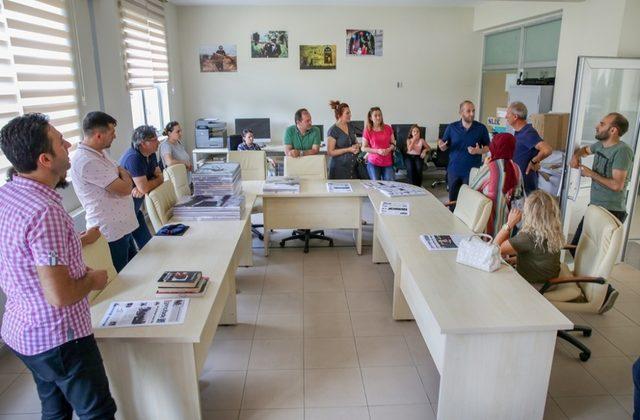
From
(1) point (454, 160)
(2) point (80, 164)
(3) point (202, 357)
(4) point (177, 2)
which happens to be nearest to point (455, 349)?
(3) point (202, 357)

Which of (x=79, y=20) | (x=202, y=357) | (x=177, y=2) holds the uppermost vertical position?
(x=177, y=2)

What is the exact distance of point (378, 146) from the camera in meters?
5.45

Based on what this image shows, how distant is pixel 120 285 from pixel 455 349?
182cm

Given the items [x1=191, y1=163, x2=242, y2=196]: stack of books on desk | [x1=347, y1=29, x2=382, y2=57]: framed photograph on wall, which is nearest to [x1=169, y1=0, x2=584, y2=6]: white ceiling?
[x1=347, y1=29, x2=382, y2=57]: framed photograph on wall

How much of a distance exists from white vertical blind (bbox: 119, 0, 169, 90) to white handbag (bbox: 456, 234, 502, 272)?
4.71 meters

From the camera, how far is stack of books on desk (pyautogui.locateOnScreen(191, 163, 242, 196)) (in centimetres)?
400

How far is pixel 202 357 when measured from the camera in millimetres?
2426

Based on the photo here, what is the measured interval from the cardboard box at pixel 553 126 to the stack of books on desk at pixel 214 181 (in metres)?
3.74

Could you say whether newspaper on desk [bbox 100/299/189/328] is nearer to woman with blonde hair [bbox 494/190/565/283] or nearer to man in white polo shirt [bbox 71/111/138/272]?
man in white polo shirt [bbox 71/111/138/272]

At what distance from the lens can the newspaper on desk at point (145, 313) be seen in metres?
2.17

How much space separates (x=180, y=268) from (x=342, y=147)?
3.16m

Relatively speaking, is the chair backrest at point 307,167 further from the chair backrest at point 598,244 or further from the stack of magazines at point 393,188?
the chair backrest at point 598,244

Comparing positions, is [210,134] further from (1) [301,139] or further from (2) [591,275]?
(2) [591,275]

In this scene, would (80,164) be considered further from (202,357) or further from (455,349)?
(455,349)
